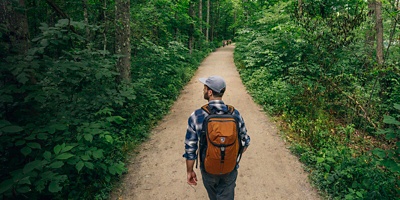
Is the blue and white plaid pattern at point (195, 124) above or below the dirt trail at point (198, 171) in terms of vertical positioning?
above

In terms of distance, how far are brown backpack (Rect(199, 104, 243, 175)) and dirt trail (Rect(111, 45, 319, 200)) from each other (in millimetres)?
2137

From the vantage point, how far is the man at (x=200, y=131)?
2.60 m

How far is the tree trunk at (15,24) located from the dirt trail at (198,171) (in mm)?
3257

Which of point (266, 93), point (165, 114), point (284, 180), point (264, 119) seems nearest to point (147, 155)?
point (165, 114)

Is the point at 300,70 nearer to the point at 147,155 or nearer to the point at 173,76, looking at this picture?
the point at 173,76

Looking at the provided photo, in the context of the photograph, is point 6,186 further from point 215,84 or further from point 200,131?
point 215,84

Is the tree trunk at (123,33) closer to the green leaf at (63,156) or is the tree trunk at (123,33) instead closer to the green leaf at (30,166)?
the green leaf at (63,156)

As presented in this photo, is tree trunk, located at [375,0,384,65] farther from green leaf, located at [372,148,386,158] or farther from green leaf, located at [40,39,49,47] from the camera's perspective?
green leaf, located at [40,39,49,47]

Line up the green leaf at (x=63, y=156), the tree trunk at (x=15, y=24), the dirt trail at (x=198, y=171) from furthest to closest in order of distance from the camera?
1. the dirt trail at (x=198, y=171)
2. the tree trunk at (x=15, y=24)
3. the green leaf at (x=63, y=156)

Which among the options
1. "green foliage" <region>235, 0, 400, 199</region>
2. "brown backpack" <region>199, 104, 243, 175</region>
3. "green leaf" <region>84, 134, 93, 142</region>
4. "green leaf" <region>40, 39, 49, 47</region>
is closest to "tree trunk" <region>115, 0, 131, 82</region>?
"green leaf" <region>40, 39, 49, 47</region>

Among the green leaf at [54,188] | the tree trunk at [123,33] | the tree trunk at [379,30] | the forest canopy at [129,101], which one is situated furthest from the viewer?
the tree trunk at [379,30]

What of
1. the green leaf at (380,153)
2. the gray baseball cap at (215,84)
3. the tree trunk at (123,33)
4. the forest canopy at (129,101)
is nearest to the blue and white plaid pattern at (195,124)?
the gray baseball cap at (215,84)

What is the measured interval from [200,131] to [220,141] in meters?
0.37

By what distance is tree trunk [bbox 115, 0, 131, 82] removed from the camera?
6605 mm
